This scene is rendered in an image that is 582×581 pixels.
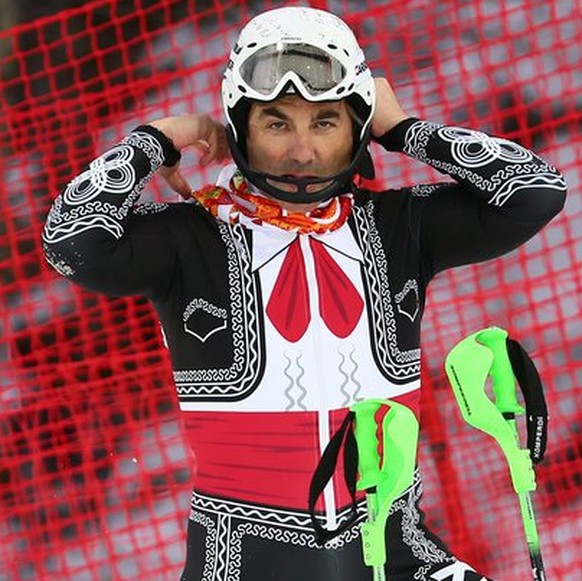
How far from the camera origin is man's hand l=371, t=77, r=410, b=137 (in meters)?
2.96

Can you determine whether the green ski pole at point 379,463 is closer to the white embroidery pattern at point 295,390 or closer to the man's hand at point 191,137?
the white embroidery pattern at point 295,390

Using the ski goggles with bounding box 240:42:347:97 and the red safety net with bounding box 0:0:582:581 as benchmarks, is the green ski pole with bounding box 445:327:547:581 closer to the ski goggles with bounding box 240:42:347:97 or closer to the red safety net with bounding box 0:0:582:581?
the ski goggles with bounding box 240:42:347:97

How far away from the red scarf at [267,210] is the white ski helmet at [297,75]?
1.7 inches

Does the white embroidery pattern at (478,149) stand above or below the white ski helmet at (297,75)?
below

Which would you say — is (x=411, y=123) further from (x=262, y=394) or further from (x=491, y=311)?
(x=491, y=311)

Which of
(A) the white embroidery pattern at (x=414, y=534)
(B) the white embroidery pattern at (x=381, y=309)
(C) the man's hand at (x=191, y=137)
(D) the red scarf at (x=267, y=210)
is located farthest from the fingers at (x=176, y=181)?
(A) the white embroidery pattern at (x=414, y=534)

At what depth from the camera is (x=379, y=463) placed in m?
2.54

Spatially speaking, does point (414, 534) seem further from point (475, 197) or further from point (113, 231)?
point (113, 231)

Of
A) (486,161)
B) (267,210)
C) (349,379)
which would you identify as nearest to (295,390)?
(349,379)

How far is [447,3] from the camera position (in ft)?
14.2

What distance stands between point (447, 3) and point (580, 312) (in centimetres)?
93

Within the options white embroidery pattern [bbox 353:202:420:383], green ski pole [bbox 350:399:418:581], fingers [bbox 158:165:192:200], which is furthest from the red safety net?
green ski pole [bbox 350:399:418:581]

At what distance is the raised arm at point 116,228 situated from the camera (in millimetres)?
2660

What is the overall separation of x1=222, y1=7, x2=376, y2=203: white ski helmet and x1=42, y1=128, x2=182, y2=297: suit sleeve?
0.17 metres
